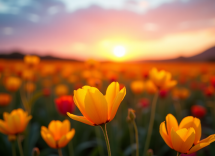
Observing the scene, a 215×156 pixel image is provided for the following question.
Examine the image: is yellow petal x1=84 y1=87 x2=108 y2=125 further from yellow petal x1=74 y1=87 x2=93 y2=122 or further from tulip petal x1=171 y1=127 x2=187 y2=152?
tulip petal x1=171 y1=127 x2=187 y2=152

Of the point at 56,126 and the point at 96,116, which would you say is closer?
the point at 96,116

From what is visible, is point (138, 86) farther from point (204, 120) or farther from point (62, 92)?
point (204, 120)

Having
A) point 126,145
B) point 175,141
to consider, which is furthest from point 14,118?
point 126,145

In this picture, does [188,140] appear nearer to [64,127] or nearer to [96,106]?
[96,106]

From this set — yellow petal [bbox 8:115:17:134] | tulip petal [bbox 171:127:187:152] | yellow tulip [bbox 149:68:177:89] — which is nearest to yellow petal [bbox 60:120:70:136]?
yellow petal [bbox 8:115:17:134]

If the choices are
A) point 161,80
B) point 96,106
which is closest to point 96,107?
point 96,106

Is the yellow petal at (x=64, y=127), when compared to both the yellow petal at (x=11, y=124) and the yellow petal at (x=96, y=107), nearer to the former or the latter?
the yellow petal at (x=11, y=124)
